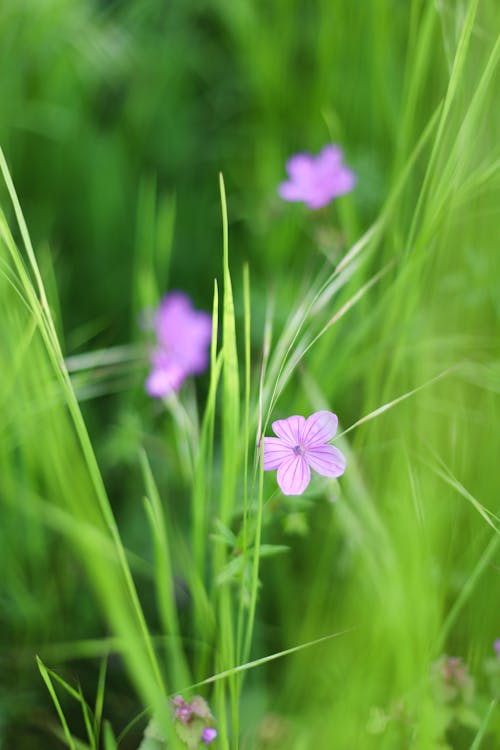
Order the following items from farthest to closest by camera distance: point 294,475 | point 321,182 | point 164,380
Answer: point 321,182
point 164,380
point 294,475

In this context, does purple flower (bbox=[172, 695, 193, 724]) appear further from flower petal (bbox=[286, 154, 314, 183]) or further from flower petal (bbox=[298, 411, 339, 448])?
flower petal (bbox=[286, 154, 314, 183])

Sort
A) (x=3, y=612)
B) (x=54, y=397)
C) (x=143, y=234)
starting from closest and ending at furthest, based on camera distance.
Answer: (x=54, y=397) < (x=3, y=612) < (x=143, y=234)

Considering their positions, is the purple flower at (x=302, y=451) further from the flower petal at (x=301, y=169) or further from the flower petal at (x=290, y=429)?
the flower petal at (x=301, y=169)

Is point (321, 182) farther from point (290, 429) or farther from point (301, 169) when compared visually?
point (290, 429)

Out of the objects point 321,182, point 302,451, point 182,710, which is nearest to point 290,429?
point 302,451

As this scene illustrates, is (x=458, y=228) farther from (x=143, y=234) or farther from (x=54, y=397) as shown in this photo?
(x=143, y=234)

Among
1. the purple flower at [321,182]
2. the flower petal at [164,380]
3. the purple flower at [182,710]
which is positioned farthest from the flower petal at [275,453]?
the purple flower at [321,182]

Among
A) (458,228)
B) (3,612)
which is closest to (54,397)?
(3,612)

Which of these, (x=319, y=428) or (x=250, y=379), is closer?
(x=319, y=428)
